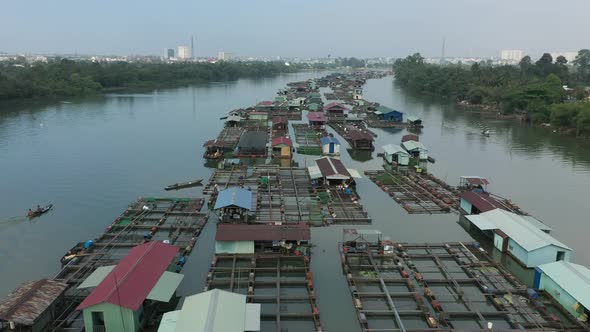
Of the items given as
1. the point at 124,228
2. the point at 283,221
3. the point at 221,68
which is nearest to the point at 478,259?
the point at 283,221

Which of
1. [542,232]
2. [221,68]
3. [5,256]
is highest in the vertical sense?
[221,68]

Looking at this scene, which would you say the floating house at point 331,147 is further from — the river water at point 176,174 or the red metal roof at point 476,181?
the red metal roof at point 476,181

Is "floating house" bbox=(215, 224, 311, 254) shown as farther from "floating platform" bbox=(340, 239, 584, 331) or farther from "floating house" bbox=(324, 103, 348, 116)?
"floating house" bbox=(324, 103, 348, 116)

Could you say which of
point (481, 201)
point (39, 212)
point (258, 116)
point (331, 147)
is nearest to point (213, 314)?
point (39, 212)

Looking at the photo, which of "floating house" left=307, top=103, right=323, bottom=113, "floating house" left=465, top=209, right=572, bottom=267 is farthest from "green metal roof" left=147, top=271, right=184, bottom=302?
"floating house" left=307, top=103, right=323, bottom=113

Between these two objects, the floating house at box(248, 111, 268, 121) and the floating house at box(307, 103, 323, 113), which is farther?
the floating house at box(307, 103, 323, 113)

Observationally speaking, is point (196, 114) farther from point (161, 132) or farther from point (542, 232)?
point (542, 232)
